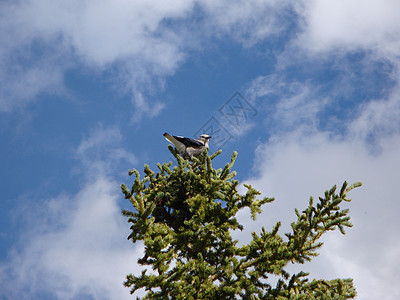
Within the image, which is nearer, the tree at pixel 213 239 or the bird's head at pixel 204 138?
the tree at pixel 213 239

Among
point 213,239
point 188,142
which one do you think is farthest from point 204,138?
point 213,239

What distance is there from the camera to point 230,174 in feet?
31.5

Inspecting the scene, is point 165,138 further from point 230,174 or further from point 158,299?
point 158,299

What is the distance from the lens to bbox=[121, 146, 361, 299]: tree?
25.9ft

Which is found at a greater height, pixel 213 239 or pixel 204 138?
pixel 204 138

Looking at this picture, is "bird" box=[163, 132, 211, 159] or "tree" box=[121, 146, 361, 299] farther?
"bird" box=[163, 132, 211, 159]

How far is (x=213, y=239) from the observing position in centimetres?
901

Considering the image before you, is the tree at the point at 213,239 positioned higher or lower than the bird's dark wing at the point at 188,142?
lower

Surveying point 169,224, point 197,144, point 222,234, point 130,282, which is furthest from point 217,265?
point 197,144

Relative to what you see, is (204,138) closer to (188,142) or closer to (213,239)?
(188,142)

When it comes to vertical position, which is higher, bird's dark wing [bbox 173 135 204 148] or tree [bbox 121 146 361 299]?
bird's dark wing [bbox 173 135 204 148]

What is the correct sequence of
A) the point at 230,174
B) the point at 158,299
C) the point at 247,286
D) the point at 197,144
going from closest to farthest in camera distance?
1. the point at 158,299
2. the point at 247,286
3. the point at 230,174
4. the point at 197,144

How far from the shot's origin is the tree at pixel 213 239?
789 cm

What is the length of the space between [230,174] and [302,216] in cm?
193
